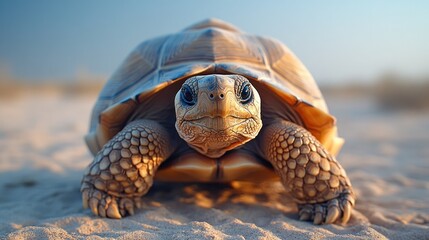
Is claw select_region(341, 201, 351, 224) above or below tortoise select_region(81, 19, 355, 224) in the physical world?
below

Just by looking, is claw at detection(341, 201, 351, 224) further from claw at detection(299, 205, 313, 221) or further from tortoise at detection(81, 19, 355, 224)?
claw at detection(299, 205, 313, 221)

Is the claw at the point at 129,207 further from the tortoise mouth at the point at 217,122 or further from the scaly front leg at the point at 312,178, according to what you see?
the scaly front leg at the point at 312,178

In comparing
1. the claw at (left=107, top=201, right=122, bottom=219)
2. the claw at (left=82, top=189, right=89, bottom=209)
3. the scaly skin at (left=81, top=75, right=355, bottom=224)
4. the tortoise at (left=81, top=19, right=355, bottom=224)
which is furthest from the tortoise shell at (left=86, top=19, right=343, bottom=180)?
the claw at (left=107, top=201, right=122, bottom=219)

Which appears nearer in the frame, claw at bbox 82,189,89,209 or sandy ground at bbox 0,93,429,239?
sandy ground at bbox 0,93,429,239

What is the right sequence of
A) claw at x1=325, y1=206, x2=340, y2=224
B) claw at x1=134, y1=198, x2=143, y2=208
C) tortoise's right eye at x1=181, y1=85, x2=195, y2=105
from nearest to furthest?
A: tortoise's right eye at x1=181, y1=85, x2=195, y2=105 < claw at x1=325, y1=206, x2=340, y2=224 < claw at x1=134, y1=198, x2=143, y2=208

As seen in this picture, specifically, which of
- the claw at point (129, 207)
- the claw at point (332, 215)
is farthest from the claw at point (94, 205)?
the claw at point (332, 215)

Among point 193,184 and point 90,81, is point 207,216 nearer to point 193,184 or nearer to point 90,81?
point 193,184

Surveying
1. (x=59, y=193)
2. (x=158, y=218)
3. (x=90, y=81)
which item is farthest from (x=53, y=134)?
(x=90, y=81)
